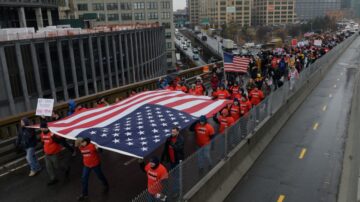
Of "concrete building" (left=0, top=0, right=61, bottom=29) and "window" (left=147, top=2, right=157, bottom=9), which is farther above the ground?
"window" (left=147, top=2, right=157, bottom=9)

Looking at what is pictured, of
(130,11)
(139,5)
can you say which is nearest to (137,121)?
(139,5)

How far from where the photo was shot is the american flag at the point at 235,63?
59.6 feet

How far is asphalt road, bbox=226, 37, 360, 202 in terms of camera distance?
428 inches

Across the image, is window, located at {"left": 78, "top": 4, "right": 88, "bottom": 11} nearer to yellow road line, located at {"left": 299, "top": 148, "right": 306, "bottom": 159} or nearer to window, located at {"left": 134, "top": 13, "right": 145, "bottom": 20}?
window, located at {"left": 134, "top": 13, "right": 145, "bottom": 20}

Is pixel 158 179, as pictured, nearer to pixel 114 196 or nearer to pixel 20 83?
pixel 114 196

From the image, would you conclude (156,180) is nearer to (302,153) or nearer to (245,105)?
(245,105)

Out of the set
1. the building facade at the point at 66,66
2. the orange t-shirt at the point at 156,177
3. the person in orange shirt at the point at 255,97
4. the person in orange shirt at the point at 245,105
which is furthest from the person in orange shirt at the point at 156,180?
the building facade at the point at 66,66

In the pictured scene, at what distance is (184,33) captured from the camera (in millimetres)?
190875

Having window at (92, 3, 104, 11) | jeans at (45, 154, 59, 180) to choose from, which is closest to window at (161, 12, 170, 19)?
window at (92, 3, 104, 11)

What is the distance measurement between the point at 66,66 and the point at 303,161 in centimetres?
3681

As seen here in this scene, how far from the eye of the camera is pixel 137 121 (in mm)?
10531

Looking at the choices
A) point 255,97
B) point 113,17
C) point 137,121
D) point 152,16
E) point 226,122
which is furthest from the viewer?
point 152,16

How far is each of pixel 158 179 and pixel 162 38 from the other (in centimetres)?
7316

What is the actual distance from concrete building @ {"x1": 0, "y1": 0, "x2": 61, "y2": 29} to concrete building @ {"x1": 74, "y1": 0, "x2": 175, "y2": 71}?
123 ft
